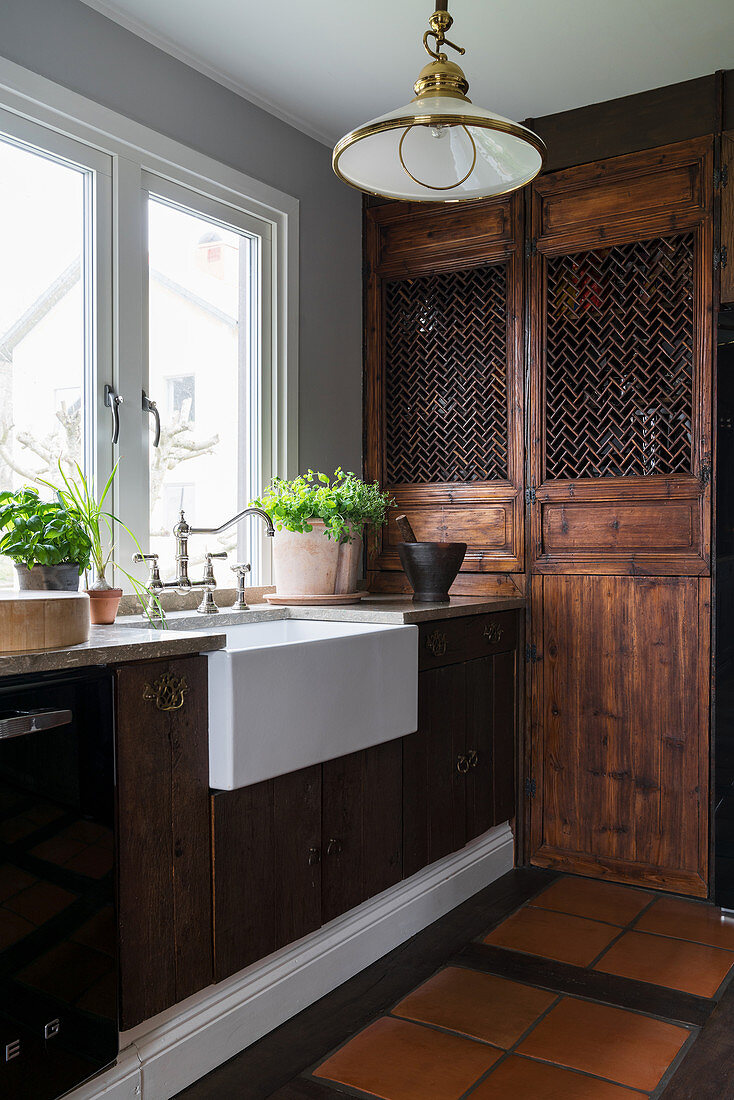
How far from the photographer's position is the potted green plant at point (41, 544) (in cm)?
198

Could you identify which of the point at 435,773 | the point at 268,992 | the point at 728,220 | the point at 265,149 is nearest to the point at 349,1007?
the point at 268,992

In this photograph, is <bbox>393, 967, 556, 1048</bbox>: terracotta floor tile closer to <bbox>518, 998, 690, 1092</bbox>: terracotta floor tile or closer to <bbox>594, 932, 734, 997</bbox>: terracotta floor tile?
<bbox>518, 998, 690, 1092</bbox>: terracotta floor tile

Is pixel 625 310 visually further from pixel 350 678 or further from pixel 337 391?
pixel 350 678

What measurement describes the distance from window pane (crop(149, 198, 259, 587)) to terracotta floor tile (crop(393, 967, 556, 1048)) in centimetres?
139

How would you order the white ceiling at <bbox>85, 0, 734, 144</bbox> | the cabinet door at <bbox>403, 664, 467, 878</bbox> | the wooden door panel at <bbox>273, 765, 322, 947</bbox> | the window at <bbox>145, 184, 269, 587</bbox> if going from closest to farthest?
the wooden door panel at <bbox>273, 765, 322, 947</bbox>, the white ceiling at <bbox>85, 0, 734, 144</bbox>, the cabinet door at <bbox>403, 664, 467, 878</bbox>, the window at <bbox>145, 184, 269, 587</bbox>

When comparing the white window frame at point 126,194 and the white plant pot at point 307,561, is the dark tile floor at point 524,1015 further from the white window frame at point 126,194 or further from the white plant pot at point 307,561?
the white window frame at point 126,194

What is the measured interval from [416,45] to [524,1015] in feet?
8.87

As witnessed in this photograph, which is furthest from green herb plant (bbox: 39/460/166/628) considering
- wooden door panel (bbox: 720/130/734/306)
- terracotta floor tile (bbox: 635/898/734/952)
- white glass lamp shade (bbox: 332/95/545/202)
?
wooden door panel (bbox: 720/130/734/306)

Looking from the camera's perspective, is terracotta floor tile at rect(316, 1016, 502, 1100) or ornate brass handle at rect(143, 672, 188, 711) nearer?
ornate brass handle at rect(143, 672, 188, 711)

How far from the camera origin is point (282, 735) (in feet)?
6.64

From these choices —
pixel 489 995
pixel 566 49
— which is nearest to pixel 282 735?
pixel 489 995

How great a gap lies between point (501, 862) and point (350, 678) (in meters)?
1.29

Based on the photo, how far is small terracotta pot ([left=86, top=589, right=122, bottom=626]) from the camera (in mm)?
2279

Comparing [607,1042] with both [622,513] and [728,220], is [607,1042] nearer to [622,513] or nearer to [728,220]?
[622,513]
